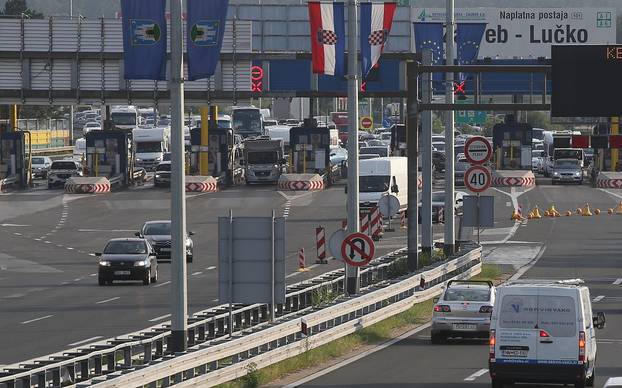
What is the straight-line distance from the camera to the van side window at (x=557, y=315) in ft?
79.0

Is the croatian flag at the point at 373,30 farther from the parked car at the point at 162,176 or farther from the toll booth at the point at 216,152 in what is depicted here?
the toll booth at the point at 216,152

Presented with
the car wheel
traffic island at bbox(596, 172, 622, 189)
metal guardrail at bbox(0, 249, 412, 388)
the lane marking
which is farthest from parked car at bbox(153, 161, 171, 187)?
the lane marking

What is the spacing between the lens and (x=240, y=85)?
7369 cm

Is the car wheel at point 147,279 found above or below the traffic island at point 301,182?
below

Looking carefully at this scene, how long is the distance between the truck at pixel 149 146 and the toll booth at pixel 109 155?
13735 mm

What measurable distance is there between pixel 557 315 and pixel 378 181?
45.3 meters

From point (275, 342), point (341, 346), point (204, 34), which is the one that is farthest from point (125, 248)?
point (204, 34)

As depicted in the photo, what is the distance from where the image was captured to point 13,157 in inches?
3374

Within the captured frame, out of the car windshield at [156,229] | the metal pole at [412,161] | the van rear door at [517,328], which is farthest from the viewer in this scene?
the car windshield at [156,229]

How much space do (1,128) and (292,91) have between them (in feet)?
91.3

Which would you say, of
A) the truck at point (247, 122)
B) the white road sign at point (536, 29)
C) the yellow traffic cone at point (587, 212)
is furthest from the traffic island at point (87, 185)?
the truck at point (247, 122)

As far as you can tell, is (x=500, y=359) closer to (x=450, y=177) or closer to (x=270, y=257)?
(x=270, y=257)

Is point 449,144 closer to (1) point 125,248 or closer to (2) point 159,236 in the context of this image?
(1) point 125,248

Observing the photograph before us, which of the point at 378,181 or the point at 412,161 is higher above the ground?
the point at 412,161
